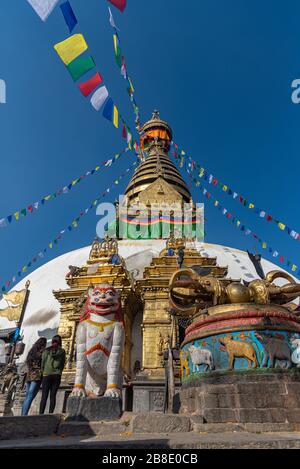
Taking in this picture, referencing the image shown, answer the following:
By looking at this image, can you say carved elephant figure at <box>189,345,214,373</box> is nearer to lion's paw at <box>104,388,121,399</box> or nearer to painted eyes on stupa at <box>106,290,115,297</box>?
lion's paw at <box>104,388,121,399</box>

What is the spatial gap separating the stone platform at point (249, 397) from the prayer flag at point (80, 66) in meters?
8.72

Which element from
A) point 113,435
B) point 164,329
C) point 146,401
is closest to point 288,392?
Result: point 113,435

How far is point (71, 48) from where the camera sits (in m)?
9.09

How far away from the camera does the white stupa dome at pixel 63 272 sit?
1759 centimetres

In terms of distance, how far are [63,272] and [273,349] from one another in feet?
58.0

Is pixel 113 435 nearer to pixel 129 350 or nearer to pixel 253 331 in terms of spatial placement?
pixel 253 331

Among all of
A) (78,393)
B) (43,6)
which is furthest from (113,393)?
(43,6)

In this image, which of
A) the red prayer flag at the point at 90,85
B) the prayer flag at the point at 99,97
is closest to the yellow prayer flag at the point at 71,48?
the red prayer flag at the point at 90,85

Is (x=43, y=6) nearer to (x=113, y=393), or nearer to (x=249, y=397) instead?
(x=113, y=393)

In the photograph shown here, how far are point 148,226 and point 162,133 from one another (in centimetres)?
1591

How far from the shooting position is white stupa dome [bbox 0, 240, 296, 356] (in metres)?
17.6

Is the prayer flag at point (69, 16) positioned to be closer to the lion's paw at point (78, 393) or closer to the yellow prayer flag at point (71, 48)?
the yellow prayer flag at point (71, 48)

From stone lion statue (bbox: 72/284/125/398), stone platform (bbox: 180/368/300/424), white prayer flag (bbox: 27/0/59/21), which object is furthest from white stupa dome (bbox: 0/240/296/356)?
white prayer flag (bbox: 27/0/59/21)

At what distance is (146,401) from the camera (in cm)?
1115
